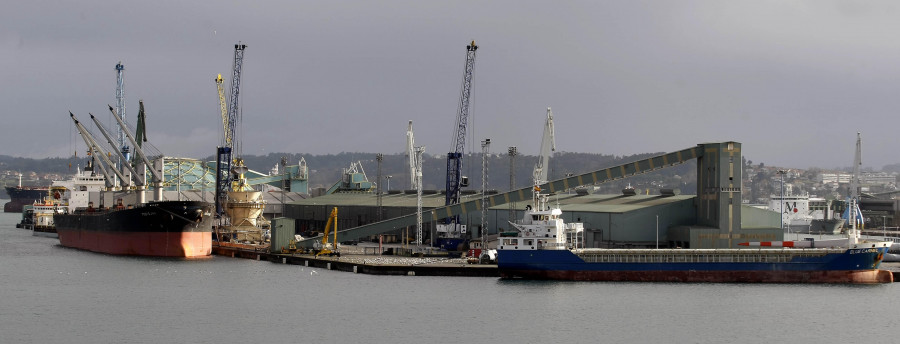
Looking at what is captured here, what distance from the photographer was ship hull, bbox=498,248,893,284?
6438 centimetres

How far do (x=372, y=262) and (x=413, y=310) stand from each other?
21584 millimetres

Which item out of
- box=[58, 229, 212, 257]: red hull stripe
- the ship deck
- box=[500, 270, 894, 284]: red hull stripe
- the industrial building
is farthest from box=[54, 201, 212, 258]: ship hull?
the ship deck

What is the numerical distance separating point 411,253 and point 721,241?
956 inches

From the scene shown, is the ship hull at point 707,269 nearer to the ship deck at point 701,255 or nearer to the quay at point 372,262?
the ship deck at point 701,255

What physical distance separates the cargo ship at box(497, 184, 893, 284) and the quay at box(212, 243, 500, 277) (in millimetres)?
4290

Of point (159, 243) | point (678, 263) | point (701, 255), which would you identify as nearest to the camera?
point (678, 263)

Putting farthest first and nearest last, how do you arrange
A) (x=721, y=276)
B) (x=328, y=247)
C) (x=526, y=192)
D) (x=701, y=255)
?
(x=526, y=192), (x=328, y=247), (x=701, y=255), (x=721, y=276)

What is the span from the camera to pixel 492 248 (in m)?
82.4

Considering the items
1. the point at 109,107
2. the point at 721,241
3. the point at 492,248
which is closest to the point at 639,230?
the point at 721,241

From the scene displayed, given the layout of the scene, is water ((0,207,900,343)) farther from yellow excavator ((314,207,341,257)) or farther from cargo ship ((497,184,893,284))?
yellow excavator ((314,207,341,257))

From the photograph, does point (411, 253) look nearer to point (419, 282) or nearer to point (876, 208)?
point (419, 282)

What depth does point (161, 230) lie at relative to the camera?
283 feet

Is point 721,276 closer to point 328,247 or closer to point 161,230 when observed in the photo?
point 328,247

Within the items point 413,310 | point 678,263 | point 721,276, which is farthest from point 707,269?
point 413,310
